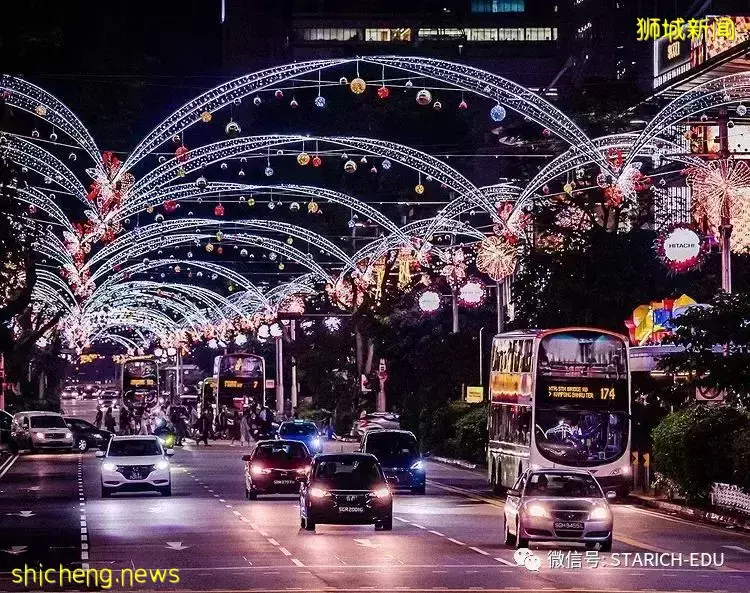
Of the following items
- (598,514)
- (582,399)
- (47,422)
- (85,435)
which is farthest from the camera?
(85,435)

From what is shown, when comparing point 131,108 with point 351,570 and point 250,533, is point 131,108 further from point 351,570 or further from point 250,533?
point 351,570

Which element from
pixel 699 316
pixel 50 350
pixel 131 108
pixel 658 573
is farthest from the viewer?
pixel 50 350

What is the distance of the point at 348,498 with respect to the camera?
31.6 meters

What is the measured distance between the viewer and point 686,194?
292 ft

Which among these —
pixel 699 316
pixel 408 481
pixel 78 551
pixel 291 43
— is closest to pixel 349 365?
pixel 408 481

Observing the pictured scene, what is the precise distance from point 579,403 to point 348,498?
11.0 metres

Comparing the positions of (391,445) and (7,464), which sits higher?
(391,445)

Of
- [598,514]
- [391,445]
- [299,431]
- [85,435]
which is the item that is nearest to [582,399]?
[391,445]

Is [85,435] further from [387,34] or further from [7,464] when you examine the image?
[387,34]

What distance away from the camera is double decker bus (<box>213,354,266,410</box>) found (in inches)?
3369

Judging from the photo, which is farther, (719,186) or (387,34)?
(387,34)

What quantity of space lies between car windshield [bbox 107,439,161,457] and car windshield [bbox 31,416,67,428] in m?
30.0

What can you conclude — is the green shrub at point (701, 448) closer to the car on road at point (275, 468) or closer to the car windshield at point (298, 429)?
the car on road at point (275, 468)

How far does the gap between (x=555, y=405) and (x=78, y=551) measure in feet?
54.7
